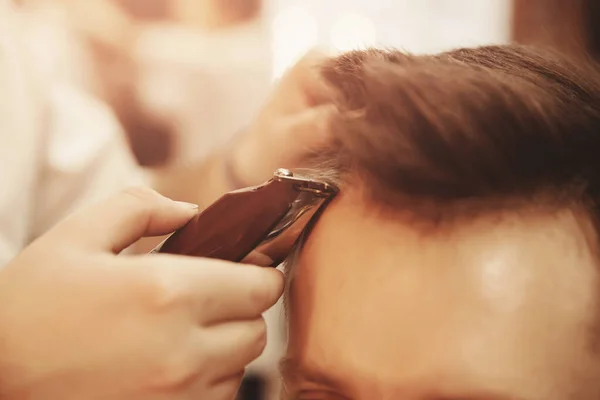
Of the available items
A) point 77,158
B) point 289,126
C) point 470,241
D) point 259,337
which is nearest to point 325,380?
point 259,337

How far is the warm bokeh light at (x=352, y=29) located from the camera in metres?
0.79

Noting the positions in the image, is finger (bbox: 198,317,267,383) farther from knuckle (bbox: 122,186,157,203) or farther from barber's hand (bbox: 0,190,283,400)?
knuckle (bbox: 122,186,157,203)

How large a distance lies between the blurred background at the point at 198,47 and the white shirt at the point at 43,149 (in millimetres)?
19

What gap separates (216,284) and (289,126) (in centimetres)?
26

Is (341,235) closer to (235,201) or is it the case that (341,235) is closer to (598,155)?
(235,201)

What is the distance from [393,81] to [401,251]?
0.44 feet

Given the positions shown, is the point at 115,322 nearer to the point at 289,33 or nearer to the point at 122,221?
the point at 122,221

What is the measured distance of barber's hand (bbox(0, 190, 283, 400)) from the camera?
0.44 meters

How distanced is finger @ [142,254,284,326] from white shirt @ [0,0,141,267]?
301mm

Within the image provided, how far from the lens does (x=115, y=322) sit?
17.2 inches

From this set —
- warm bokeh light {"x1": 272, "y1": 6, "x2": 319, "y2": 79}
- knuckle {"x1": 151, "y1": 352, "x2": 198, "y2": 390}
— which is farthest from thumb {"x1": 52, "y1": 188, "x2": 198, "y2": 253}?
warm bokeh light {"x1": 272, "y1": 6, "x2": 319, "y2": 79}

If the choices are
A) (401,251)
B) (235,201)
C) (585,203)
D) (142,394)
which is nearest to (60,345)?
(142,394)

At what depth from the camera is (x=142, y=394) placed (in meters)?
0.44

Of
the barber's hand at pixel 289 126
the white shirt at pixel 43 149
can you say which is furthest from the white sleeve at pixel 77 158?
the barber's hand at pixel 289 126
